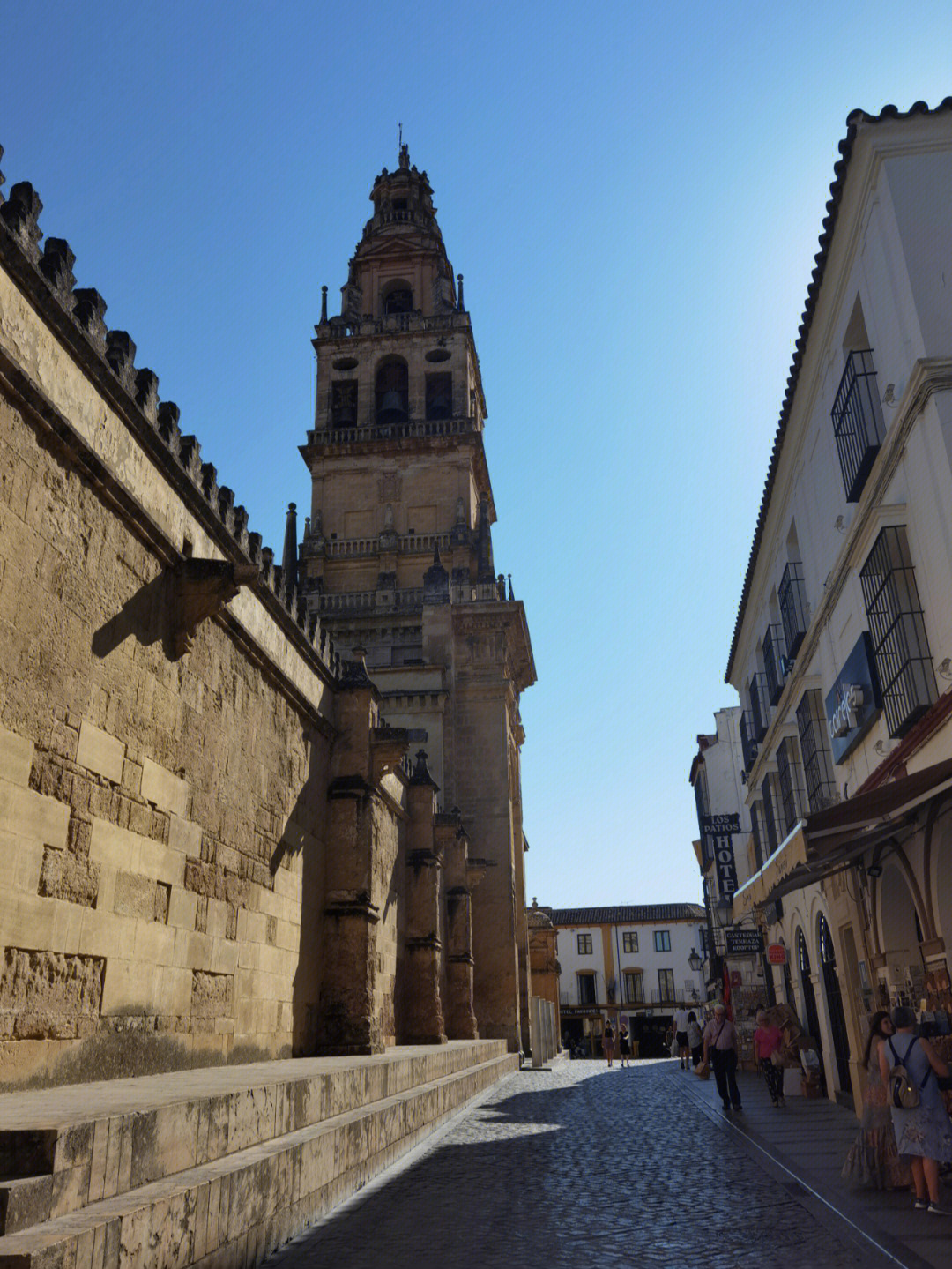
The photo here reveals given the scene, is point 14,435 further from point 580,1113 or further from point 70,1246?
point 580,1113

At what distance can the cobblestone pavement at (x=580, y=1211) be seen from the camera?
4688mm

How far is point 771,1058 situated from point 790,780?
398cm

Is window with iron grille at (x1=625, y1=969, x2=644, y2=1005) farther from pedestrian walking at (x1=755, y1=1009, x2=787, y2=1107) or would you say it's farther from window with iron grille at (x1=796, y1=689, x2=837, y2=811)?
window with iron grille at (x1=796, y1=689, x2=837, y2=811)

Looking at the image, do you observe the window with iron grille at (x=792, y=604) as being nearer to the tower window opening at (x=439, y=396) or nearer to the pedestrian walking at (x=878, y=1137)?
the pedestrian walking at (x=878, y=1137)

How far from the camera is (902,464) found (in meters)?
8.22

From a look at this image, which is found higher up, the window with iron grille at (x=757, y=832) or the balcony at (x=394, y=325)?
the balcony at (x=394, y=325)

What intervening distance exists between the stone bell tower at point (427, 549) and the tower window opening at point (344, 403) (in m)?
0.06

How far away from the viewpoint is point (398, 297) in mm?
38875

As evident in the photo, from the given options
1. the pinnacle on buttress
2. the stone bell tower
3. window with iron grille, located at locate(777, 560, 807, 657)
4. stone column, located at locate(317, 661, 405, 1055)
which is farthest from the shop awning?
the pinnacle on buttress

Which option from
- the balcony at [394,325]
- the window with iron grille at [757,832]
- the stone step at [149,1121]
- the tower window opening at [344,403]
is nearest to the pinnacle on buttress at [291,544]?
the tower window opening at [344,403]

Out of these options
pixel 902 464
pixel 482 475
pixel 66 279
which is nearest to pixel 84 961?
pixel 66 279

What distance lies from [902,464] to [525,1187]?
252 inches

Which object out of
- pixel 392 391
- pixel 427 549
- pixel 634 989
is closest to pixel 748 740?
pixel 427 549

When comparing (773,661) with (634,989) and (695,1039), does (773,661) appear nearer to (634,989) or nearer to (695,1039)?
(695,1039)
